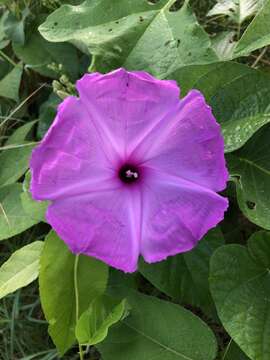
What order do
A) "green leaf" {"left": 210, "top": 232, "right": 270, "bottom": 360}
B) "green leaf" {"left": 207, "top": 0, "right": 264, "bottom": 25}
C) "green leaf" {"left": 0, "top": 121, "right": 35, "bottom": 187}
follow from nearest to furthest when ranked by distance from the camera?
"green leaf" {"left": 210, "top": 232, "right": 270, "bottom": 360}, "green leaf" {"left": 207, "top": 0, "right": 264, "bottom": 25}, "green leaf" {"left": 0, "top": 121, "right": 35, "bottom": 187}

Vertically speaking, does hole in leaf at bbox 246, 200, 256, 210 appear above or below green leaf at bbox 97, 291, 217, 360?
above

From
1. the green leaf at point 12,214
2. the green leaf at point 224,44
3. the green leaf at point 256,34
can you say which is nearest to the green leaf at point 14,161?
the green leaf at point 12,214

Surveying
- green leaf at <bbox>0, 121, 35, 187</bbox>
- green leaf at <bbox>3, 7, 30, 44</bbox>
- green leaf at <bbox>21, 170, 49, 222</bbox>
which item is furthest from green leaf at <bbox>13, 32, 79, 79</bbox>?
green leaf at <bbox>21, 170, 49, 222</bbox>

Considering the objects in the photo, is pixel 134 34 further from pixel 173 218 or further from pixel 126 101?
pixel 173 218

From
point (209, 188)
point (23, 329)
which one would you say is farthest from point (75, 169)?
point (23, 329)

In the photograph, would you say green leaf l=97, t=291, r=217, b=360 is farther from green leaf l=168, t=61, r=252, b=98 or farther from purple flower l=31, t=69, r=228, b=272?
green leaf l=168, t=61, r=252, b=98

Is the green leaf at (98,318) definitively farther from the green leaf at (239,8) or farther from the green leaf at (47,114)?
the green leaf at (239,8)

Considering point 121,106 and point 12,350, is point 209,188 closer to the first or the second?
point 121,106
